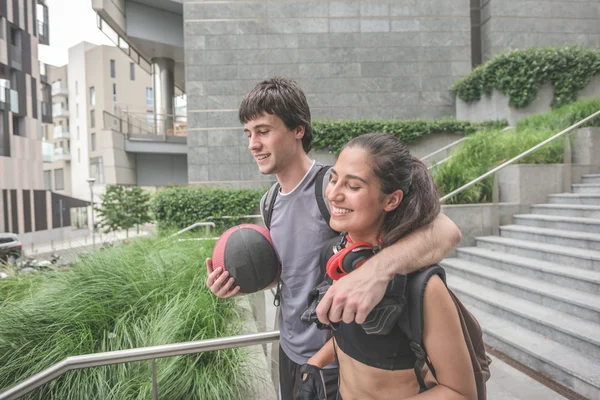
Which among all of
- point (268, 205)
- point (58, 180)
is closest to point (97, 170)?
point (58, 180)

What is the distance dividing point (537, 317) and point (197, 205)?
9.44 m

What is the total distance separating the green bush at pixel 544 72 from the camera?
1159 cm

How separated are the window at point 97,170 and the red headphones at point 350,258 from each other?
3338 centimetres

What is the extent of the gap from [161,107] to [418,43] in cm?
1465

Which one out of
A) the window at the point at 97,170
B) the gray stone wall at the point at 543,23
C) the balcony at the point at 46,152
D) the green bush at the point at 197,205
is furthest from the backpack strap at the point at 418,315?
the window at the point at 97,170

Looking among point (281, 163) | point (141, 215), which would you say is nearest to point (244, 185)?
point (141, 215)

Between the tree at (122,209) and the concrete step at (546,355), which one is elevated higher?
the tree at (122,209)

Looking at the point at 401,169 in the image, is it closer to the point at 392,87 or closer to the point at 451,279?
the point at 451,279

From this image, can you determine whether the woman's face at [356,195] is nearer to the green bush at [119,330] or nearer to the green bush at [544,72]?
the green bush at [119,330]

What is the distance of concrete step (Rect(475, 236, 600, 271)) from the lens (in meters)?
4.65

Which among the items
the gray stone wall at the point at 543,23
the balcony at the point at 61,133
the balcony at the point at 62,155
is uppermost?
the balcony at the point at 61,133

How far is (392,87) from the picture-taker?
45.4 ft

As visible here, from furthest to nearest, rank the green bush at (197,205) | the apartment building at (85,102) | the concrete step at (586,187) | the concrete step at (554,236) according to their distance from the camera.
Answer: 1. the apartment building at (85,102)
2. the green bush at (197,205)
3. the concrete step at (586,187)
4. the concrete step at (554,236)

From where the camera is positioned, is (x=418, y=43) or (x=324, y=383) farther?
(x=418, y=43)
